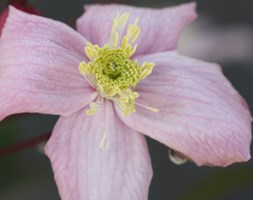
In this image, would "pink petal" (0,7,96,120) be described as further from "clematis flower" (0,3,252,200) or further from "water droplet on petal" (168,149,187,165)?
"water droplet on petal" (168,149,187,165)

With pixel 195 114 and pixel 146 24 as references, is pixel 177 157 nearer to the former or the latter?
pixel 195 114

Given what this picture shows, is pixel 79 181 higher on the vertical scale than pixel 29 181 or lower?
higher

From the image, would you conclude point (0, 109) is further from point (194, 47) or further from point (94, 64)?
point (194, 47)

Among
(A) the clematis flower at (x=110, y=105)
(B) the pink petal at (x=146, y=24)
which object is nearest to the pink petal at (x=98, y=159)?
(A) the clematis flower at (x=110, y=105)

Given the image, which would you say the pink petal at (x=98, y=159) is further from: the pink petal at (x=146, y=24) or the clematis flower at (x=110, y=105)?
the pink petal at (x=146, y=24)

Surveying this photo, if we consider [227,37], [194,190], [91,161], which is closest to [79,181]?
[91,161]

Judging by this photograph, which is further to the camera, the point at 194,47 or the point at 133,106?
the point at 194,47

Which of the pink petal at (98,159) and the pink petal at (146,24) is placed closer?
the pink petal at (98,159)

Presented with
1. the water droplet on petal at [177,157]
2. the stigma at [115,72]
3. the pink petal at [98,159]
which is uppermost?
the stigma at [115,72]

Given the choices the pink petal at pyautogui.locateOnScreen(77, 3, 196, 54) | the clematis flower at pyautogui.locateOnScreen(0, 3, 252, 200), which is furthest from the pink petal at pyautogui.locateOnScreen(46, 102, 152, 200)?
the pink petal at pyautogui.locateOnScreen(77, 3, 196, 54)
